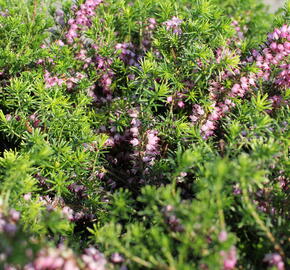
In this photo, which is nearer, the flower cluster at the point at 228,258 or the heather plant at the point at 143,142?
the flower cluster at the point at 228,258

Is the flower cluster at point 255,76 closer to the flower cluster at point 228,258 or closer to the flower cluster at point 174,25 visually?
the flower cluster at point 174,25

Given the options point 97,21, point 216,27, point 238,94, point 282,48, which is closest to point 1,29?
point 97,21

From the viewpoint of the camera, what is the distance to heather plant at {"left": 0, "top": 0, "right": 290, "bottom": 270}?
1988 millimetres

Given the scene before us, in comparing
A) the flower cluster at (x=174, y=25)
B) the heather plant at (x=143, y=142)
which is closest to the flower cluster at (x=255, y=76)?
the heather plant at (x=143, y=142)

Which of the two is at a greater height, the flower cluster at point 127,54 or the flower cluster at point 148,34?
the flower cluster at point 148,34

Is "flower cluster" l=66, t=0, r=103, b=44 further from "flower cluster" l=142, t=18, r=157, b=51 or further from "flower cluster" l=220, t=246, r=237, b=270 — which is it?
"flower cluster" l=220, t=246, r=237, b=270

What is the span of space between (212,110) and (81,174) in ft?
3.57

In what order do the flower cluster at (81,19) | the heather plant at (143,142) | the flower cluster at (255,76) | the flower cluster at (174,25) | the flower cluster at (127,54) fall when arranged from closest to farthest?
the heather plant at (143,142) → the flower cluster at (255,76) → the flower cluster at (174,25) → the flower cluster at (127,54) → the flower cluster at (81,19)

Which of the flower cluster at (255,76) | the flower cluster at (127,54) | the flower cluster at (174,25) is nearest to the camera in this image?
the flower cluster at (255,76)

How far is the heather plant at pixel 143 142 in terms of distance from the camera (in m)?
1.99

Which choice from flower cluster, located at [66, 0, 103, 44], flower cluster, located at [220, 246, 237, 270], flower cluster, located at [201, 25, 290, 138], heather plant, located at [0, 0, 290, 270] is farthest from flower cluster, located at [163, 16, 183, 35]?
flower cluster, located at [220, 246, 237, 270]

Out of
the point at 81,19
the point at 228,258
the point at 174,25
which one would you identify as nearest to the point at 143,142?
the point at 174,25

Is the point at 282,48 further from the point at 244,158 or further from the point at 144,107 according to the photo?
the point at 244,158

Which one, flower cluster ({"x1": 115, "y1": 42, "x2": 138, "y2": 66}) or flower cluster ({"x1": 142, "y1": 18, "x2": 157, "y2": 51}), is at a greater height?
flower cluster ({"x1": 142, "y1": 18, "x2": 157, "y2": 51})
